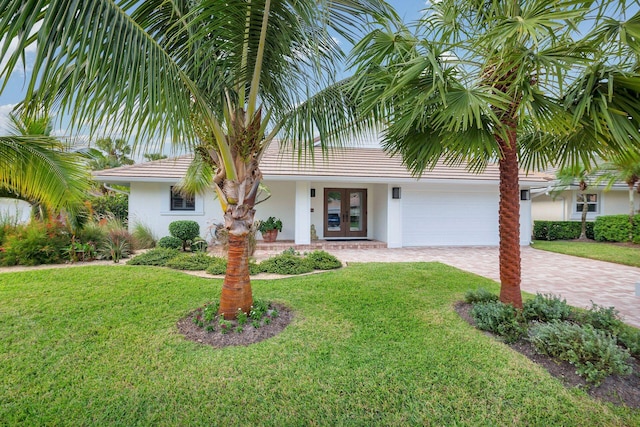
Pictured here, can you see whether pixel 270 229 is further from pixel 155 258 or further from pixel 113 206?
pixel 113 206

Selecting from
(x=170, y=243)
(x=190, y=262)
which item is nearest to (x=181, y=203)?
(x=170, y=243)

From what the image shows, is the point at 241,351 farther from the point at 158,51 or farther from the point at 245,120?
the point at 158,51

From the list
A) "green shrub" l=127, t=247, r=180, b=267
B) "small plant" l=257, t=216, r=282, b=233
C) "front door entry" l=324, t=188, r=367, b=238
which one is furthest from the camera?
"front door entry" l=324, t=188, r=367, b=238

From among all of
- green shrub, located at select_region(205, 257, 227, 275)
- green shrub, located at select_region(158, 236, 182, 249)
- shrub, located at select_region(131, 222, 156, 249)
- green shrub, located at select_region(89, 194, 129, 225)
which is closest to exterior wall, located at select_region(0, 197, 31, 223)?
shrub, located at select_region(131, 222, 156, 249)

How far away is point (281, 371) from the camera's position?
3461mm

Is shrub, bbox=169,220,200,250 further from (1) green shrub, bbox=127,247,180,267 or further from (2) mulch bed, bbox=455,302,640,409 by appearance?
(2) mulch bed, bbox=455,302,640,409

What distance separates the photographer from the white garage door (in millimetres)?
14055

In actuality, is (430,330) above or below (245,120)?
below

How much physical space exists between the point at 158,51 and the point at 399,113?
9.95 ft

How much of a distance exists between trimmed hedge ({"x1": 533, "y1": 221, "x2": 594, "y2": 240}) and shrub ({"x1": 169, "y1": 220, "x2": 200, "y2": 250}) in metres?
18.3

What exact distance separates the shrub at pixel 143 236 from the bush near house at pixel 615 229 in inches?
881

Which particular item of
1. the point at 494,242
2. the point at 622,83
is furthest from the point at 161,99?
the point at 494,242

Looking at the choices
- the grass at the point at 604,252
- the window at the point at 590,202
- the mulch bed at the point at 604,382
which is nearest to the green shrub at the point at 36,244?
the mulch bed at the point at 604,382

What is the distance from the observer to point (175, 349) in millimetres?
3941
